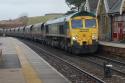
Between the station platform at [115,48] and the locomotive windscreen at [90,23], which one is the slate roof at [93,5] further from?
the locomotive windscreen at [90,23]

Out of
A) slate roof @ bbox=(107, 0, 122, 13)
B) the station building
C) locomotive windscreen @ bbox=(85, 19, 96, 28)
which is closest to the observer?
locomotive windscreen @ bbox=(85, 19, 96, 28)

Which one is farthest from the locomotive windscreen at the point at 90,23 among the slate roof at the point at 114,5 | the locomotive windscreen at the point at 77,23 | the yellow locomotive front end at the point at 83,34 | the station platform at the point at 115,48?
the slate roof at the point at 114,5

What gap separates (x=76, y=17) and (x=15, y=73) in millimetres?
15088

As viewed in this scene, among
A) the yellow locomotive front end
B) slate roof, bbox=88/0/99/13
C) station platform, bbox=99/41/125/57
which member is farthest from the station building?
the yellow locomotive front end

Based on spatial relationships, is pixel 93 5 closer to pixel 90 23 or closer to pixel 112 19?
pixel 112 19

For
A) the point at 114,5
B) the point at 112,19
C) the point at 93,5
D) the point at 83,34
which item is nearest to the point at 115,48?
the point at 83,34

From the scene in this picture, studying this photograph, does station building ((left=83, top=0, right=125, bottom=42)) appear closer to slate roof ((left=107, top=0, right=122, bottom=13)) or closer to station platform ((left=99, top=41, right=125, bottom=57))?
slate roof ((left=107, top=0, right=122, bottom=13))

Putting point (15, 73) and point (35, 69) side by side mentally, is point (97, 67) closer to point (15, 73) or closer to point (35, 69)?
point (35, 69)

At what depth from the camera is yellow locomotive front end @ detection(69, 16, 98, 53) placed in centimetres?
3250

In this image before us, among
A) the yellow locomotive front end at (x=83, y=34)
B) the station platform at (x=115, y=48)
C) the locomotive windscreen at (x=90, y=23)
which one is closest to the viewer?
the station platform at (x=115, y=48)

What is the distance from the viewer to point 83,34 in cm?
3288

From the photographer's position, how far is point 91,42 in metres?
32.7

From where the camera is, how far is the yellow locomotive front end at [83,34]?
3250cm

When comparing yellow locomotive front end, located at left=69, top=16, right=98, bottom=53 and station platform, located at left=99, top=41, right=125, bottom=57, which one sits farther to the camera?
yellow locomotive front end, located at left=69, top=16, right=98, bottom=53
